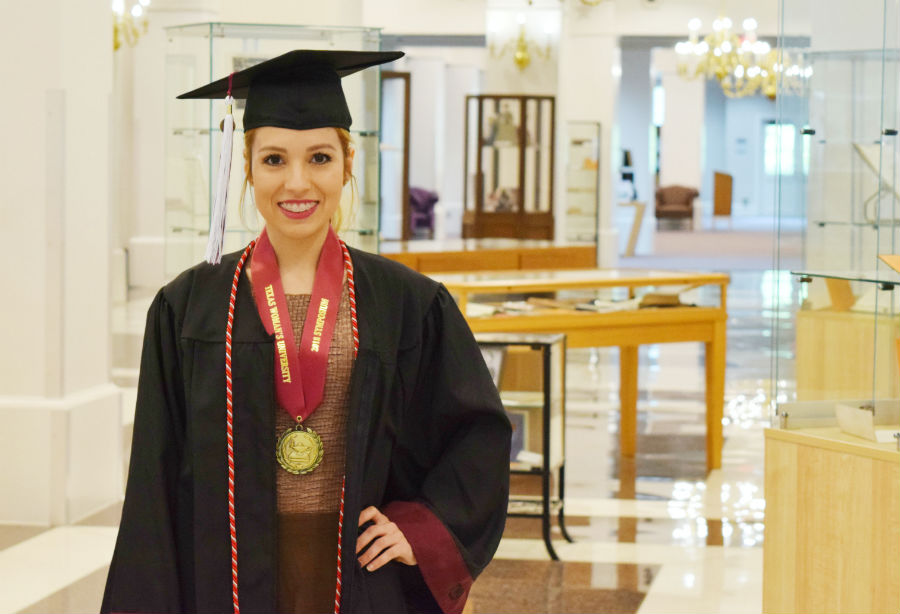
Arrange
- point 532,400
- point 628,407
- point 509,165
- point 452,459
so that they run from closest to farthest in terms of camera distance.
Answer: point 452,459, point 532,400, point 628,407, point 509,165

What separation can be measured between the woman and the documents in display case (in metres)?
1.55

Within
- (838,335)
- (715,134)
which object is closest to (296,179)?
(838,335)

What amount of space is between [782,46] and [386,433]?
8.60 ft

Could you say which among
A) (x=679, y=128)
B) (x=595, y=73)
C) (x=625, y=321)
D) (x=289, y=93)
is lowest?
(x=625, y=321)

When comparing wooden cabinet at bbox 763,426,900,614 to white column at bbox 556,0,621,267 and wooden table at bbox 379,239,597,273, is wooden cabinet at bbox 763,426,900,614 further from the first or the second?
white column at bbox 556,0,621,267

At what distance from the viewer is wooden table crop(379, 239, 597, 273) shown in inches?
392

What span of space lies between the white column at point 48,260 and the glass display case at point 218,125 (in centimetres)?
74

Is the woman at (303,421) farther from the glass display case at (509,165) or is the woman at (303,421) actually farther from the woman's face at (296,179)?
the glass display case at (509,165)

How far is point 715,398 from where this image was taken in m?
6.90

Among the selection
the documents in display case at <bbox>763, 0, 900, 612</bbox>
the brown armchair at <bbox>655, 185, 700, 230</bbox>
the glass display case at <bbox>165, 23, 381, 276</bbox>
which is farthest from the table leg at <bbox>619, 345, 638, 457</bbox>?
the brown armchair at <bbox>655, 185, 700, 230</bbox>

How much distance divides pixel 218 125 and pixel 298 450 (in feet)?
14.8

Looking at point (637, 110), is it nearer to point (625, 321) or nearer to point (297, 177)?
point (625, 321)

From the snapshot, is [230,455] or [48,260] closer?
[230,455]

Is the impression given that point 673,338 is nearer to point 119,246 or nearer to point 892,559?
point 892,559
